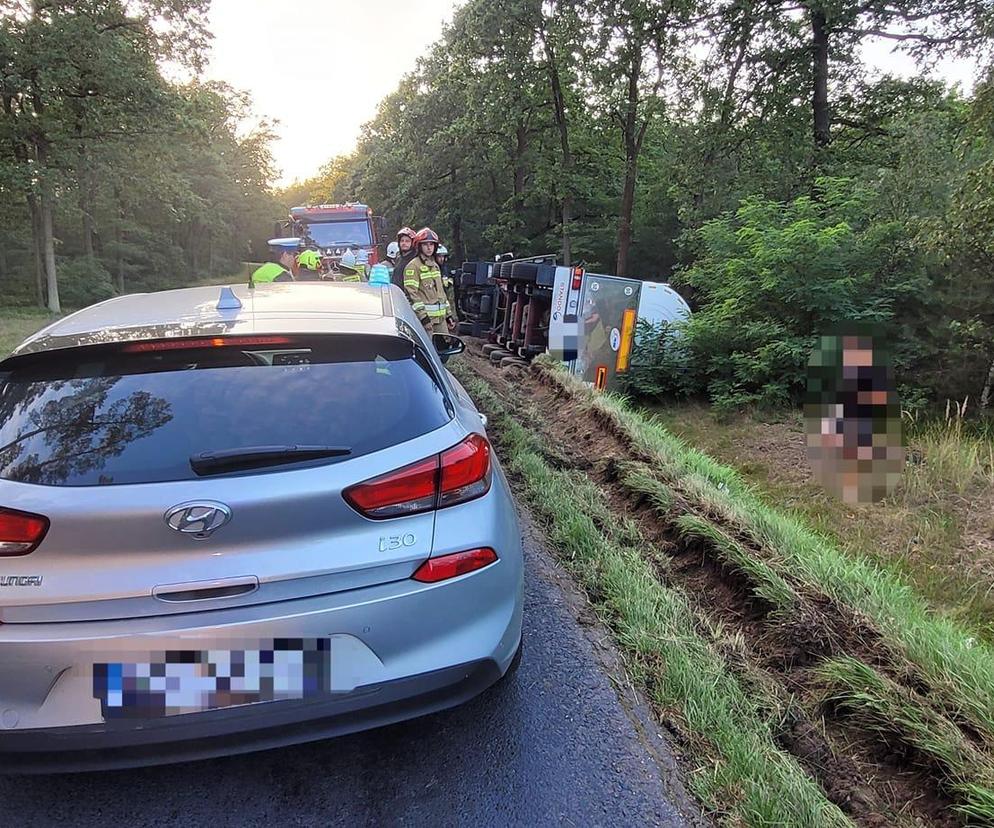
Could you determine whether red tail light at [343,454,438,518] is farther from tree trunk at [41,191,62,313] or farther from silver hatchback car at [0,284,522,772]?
tree trunk at [41,191,62,313]

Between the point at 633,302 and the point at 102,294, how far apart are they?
95.1 feet

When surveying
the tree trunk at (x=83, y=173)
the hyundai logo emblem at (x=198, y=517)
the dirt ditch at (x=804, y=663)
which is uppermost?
the tree trunk at (x=83, y=173)

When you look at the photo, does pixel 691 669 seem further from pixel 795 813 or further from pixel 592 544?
pixel 592 544

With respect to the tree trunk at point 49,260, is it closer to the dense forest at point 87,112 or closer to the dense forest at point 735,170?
the dense forest at point 87,112

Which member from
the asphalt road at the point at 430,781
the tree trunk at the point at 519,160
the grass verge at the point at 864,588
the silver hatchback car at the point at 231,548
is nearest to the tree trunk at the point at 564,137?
the tree trunk at the point at 519,160

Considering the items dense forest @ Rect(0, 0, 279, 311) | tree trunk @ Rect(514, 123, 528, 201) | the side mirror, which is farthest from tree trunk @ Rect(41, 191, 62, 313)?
the side mirror

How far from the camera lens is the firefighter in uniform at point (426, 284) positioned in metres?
7.74

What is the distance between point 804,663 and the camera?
2.66 m

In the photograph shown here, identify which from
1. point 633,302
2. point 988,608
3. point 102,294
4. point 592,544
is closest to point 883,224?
point 633,302

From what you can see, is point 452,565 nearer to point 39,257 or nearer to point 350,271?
point 350,271

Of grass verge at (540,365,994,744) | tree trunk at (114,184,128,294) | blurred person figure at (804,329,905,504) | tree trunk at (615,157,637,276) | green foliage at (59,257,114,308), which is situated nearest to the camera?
grass verge at (540,365,994,744)

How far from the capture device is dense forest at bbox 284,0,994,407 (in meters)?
8.05

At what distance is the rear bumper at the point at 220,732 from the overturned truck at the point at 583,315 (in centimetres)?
753

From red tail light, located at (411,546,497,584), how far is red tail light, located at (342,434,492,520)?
160 millimetres
